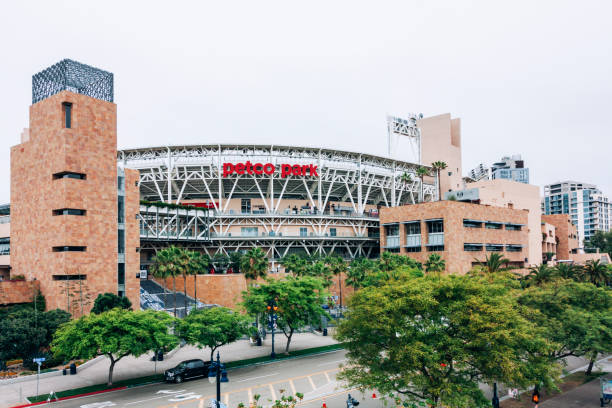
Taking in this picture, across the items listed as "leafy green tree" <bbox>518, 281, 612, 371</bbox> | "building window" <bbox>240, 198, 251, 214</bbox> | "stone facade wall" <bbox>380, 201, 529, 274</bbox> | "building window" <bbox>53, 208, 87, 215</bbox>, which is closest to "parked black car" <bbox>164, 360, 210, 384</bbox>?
"leafy green tree" <bbox>518, 281, 612, 371</bbox>

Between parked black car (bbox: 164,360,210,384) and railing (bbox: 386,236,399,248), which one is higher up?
railing (bbox: 386,236,399,248)

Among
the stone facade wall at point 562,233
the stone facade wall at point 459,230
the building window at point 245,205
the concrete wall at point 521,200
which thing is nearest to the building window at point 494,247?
the stone facade wall at point 459,230

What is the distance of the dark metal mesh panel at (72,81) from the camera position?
62844mm

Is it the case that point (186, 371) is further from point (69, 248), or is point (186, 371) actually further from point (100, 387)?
point (69, 248)

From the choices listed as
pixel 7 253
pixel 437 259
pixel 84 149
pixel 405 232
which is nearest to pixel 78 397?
pixel 84 149

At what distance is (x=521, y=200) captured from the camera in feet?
366

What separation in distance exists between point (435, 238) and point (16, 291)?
6678 centimetres

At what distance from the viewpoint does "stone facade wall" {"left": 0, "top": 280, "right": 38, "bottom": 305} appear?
59281 millimetres

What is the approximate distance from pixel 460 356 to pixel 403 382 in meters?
3.60

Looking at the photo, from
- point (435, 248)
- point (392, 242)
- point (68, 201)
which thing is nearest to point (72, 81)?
point (68, 201)

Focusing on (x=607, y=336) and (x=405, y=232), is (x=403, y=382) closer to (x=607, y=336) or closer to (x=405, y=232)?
(x=607, y=336)

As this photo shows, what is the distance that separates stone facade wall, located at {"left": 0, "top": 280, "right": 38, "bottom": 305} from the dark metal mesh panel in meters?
23.6

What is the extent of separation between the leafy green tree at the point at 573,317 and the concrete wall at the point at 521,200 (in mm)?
62380

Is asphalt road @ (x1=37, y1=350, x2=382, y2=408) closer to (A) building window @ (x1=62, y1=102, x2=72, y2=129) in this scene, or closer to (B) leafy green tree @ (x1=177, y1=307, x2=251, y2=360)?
(B) leafy green tree @ (x1=177, y1=307, x2=251, y2=360)
